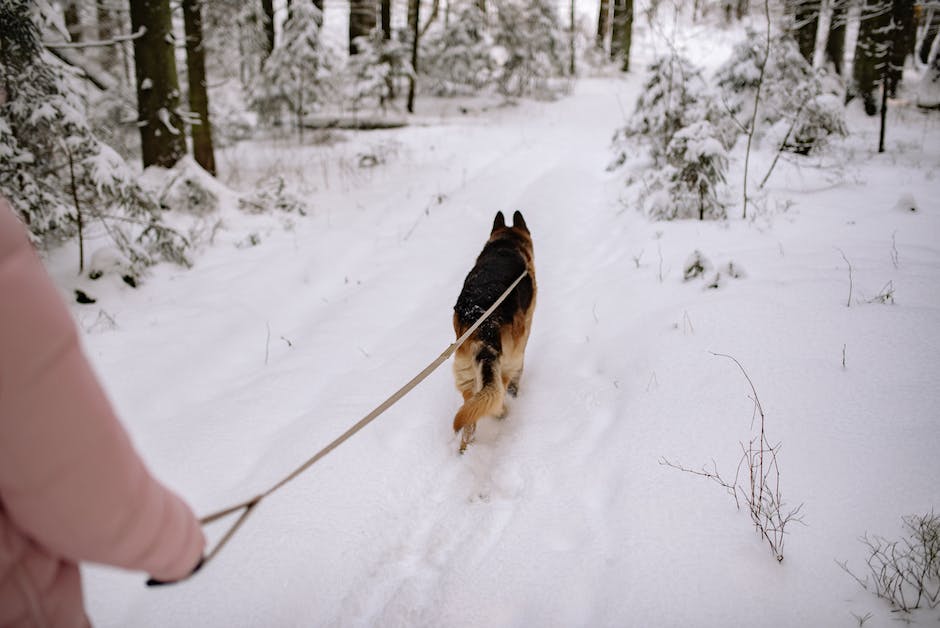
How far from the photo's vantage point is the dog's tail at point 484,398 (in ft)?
8.93

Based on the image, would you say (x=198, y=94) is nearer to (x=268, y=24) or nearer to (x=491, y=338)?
(x=491, y=338)

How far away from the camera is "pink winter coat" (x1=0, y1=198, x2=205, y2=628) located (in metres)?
0.75

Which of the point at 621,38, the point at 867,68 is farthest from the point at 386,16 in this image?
the point at 867,68

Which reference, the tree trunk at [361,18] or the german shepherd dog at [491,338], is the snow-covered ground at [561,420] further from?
the tree trunk at [361,18]

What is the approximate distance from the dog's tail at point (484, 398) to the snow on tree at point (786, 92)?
686 cm

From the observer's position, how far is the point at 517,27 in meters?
19.0

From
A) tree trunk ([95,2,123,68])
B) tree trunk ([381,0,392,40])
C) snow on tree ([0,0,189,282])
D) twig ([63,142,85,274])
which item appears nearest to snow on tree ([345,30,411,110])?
tree trunk ([381,0,392,40])

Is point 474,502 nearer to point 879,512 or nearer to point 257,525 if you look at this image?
point 257,525

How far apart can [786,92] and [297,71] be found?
12.3 metres

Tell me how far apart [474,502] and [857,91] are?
14559 millimetres

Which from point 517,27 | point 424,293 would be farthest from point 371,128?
point 424,293

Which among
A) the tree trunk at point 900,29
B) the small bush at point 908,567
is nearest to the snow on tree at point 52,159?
the small bush at point 908,567

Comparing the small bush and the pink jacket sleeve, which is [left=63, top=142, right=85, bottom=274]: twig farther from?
the small bush

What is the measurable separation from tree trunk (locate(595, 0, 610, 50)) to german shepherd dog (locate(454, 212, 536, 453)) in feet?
95.0
